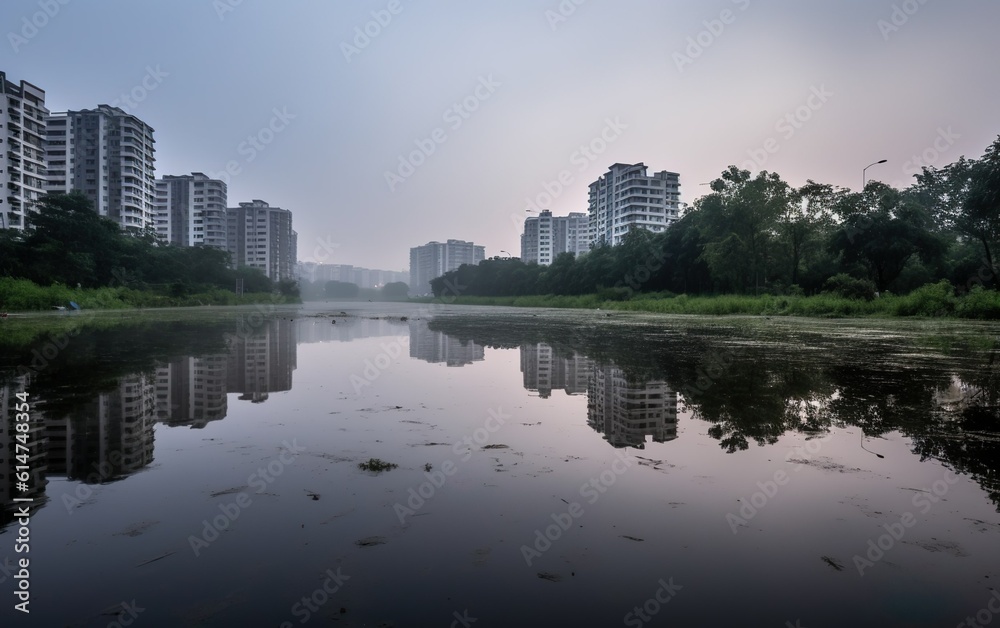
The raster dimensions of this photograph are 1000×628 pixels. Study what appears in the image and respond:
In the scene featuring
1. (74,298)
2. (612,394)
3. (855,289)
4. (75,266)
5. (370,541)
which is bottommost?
(370,541)

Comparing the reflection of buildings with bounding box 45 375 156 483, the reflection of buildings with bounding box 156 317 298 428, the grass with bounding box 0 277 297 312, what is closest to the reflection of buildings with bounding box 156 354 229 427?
the reflection of buildings with bounding box 156 317 298 428

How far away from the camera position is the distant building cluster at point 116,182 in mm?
61469

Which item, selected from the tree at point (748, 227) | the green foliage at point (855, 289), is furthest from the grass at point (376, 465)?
the tree at point (748, 227)

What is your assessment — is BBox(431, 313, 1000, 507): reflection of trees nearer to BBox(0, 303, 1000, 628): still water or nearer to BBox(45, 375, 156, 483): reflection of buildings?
BBox(0, 303, 1000, 628): still water

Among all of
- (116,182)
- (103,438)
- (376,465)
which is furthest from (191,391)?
(116,182)

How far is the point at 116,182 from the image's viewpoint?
3265 inches

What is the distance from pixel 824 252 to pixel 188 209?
120 meters

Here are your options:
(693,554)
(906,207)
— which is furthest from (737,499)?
(906,207)

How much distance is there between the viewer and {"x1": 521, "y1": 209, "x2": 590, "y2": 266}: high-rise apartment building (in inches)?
5925

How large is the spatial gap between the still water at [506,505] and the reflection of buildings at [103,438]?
1.2 inches

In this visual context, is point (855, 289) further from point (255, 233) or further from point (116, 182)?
point (255, 233)

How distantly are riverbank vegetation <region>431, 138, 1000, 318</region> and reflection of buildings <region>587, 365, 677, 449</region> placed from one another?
21.2 meters

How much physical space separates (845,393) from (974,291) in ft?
69.2

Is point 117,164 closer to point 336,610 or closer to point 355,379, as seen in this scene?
point 355,379
